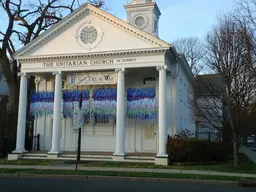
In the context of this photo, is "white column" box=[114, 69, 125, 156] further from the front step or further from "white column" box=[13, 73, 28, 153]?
"white column" box=[13, 73, 28, 153]

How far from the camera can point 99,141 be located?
2291 centimetres

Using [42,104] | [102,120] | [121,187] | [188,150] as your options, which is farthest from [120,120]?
[121,187]

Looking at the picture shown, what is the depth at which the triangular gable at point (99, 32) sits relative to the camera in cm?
1961

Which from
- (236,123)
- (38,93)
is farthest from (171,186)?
(38,93)

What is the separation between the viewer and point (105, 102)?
2080 cm

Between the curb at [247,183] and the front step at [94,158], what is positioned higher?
the front step at [94,158]

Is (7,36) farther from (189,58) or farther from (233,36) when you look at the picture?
(189,58)

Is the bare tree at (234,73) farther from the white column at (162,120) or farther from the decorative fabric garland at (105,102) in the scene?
the decorative fabric garland at (105,102)

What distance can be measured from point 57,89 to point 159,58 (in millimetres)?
6963

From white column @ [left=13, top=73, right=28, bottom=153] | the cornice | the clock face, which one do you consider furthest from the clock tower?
white column @ [left=13, top=73, right=28, bottom=153]

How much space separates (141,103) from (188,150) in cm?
423

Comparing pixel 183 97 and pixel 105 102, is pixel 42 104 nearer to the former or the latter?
pixel 105 102

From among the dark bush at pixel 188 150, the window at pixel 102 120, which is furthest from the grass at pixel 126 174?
the window at pixel 102 120

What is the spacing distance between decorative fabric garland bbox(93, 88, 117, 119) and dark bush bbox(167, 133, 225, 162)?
14.1 feet
